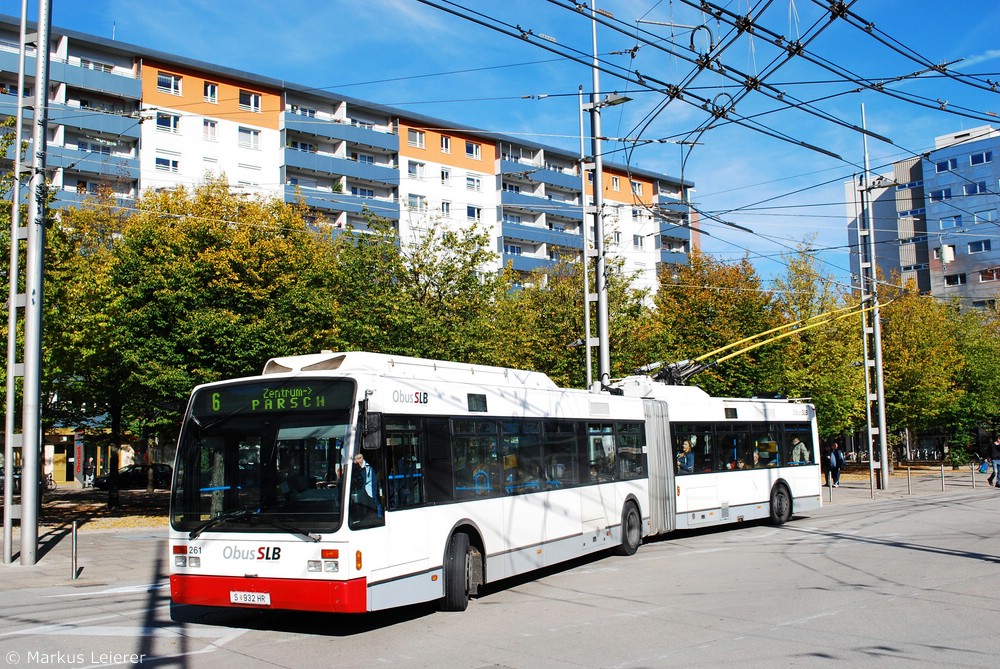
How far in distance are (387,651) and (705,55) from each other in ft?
28.9

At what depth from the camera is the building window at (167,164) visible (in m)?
51.6

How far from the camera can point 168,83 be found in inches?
2089

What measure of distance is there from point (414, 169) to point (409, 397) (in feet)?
182

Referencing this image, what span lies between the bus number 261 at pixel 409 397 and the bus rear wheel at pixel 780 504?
13193 mm

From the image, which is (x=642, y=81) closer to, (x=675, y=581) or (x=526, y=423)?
(x=526, y=423)

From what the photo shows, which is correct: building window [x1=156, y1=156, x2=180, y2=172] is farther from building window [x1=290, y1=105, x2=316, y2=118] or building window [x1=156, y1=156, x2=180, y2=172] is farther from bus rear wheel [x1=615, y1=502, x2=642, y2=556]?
bus rear wheel [x1=615, y1=502, x2=642, y2=556]

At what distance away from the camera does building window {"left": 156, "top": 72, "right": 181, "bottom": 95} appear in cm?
5259

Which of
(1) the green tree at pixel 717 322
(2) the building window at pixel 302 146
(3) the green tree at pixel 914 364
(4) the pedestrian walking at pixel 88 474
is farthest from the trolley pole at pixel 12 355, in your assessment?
(2) the building window at pixel 302 146

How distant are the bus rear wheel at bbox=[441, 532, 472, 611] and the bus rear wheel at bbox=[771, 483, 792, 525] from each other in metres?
12.5

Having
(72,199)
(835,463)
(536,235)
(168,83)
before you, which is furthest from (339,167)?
(835,463)

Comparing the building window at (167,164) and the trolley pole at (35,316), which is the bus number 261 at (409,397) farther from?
the building window at (167,164)

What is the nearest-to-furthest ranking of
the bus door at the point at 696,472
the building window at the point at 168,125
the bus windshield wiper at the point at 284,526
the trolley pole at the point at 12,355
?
the bus windshield wiper at the point at 284,526 → the trolley pole at the point at 12,355 → the bus door at the point at 696,472 → the building window at the point at 168,125

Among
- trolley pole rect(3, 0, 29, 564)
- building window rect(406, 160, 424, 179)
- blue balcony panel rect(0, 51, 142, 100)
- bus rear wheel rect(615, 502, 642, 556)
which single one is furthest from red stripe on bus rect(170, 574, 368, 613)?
building window rect(406, 160, 424, 179)

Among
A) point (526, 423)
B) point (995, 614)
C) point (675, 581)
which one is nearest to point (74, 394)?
point (526, 423)
